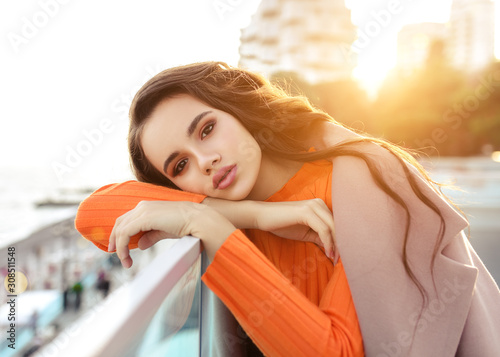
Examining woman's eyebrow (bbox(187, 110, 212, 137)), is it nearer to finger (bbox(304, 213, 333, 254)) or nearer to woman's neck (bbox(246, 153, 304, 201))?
woman's neck (bbox(246, 153, 304, 201))

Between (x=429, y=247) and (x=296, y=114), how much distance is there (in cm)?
61

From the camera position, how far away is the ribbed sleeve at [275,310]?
0.74 m

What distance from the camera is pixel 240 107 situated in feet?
4.14

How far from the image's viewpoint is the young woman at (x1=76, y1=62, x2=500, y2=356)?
0.79m

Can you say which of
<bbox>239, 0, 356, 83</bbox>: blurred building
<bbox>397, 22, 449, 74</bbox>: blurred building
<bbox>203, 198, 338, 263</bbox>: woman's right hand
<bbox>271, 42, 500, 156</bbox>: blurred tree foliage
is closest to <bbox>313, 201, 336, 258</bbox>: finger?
<bbox>203, 198, 338, 263</bbox>: woman's right hand

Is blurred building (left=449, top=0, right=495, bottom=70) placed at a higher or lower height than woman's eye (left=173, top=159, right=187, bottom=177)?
lower

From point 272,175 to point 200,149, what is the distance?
0.29 meters

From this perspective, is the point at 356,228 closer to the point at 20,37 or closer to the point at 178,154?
the point at 178,154

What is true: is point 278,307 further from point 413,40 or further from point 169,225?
point 413,40

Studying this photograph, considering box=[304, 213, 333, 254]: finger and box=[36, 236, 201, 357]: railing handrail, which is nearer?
box=[36, 236, 201, 357]: railing handrail

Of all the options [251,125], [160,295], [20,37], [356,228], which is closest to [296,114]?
[251,125]

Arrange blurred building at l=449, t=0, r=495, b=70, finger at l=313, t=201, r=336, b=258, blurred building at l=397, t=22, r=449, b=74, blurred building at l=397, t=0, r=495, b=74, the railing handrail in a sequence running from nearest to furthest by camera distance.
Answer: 1. the railing handrail
2. finger at l=313, t=201, r=336, b=258
3. blurred building at l=397, t=0, r=495, b=74
4. blurred building at l=397, t=22, r=449, b=74
5. blurred building at l=449, t=0, r=495, b=70

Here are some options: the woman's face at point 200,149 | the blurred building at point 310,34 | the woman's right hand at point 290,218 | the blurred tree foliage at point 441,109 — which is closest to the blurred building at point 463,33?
the blurred building at point 310,34

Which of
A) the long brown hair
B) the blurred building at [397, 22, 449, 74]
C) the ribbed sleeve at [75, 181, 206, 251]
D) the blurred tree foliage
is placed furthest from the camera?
the blurred building at [397, 22, 449, 74]
